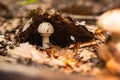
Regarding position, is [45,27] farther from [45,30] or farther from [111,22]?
[111,22]

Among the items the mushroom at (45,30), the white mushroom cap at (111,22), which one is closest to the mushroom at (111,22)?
the white mushroom cap at (111,22)

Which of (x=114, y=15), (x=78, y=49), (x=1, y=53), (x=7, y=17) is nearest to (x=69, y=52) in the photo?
(x=78, y=49)

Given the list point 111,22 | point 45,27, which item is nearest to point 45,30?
point 45,27

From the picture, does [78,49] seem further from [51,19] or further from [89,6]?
[89,6]

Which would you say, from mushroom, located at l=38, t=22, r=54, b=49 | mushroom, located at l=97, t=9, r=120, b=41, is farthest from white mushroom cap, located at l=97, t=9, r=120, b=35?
mushroom, located at l=38, t=22, r=54, b=49

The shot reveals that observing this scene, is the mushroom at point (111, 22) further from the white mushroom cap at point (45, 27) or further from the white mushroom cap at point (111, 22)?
the white mushroom cap at point (45, 27)

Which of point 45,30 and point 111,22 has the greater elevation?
point 45,30

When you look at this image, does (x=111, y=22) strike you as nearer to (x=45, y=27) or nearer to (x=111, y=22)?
(x=111, y=22)

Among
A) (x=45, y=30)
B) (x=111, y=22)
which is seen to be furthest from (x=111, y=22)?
(x=45, y=30)

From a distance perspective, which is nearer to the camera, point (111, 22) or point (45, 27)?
point (111, 22)
